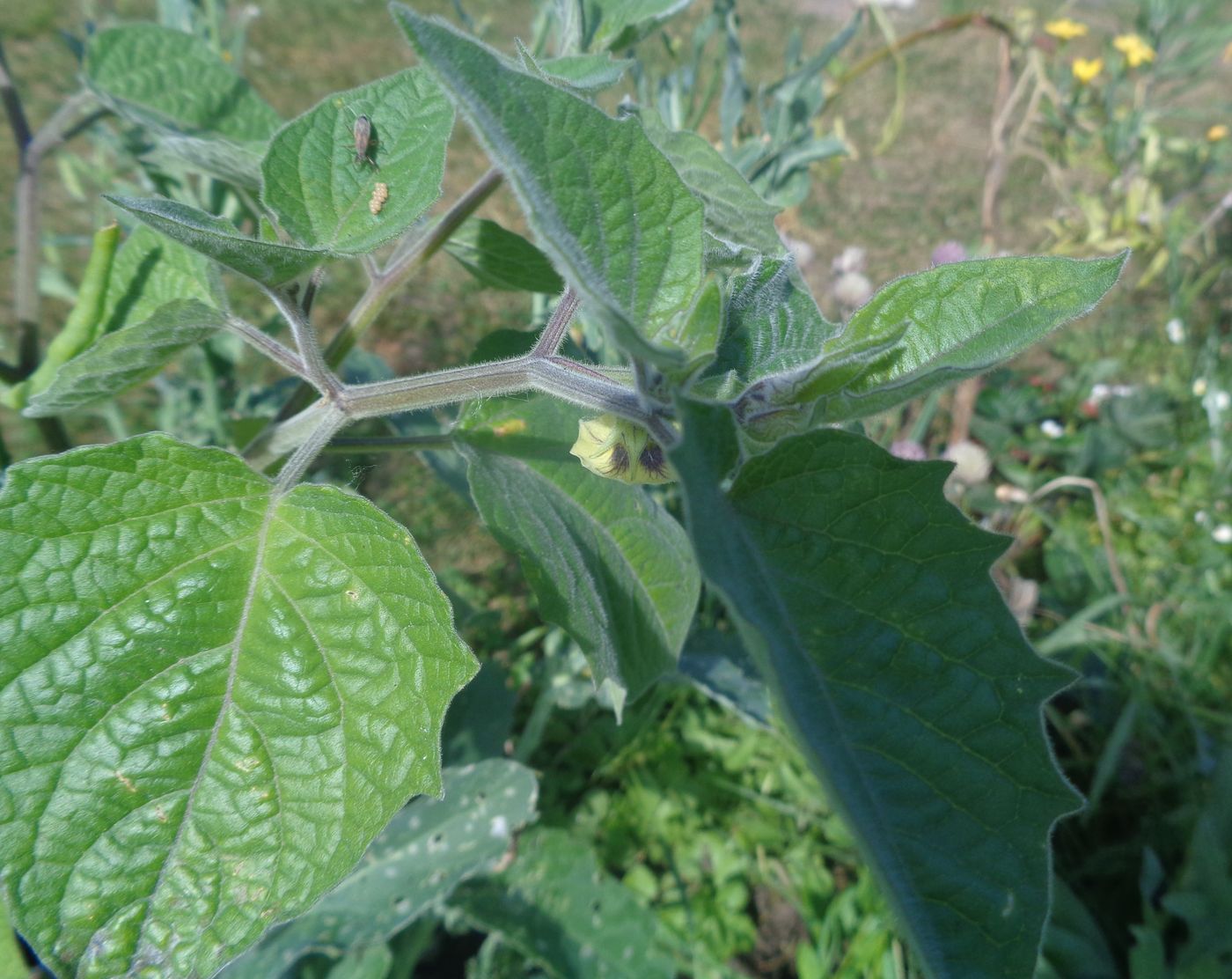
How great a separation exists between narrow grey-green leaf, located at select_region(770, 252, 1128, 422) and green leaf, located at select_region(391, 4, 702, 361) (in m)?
0.11

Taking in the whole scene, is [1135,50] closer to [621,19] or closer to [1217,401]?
[1217,401]

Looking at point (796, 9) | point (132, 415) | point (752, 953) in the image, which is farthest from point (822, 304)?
point (796, 9)

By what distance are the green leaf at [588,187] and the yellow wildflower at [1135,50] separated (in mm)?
4039

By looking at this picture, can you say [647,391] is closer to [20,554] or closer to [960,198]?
[20,554]

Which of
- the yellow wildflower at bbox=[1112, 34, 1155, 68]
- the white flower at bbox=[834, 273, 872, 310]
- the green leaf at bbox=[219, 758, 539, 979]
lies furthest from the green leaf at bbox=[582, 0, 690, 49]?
the yellow wildflower at bbox=[1112, 34, 1155, 68]

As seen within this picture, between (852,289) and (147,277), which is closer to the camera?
(147,277)

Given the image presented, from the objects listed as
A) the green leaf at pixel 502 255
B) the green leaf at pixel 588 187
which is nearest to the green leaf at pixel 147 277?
the green leaf at pixel 502 255

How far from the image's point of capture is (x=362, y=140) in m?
0.73

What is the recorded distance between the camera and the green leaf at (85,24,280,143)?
3.23 feet

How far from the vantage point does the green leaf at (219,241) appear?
22.2 inches

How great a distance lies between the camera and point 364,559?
644mm

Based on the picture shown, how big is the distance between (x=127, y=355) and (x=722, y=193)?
48 cm

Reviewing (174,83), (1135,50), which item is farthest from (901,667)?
(1135,50)

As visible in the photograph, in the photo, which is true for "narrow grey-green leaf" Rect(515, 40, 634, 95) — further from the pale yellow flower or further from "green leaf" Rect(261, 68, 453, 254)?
the pale yellow flower
